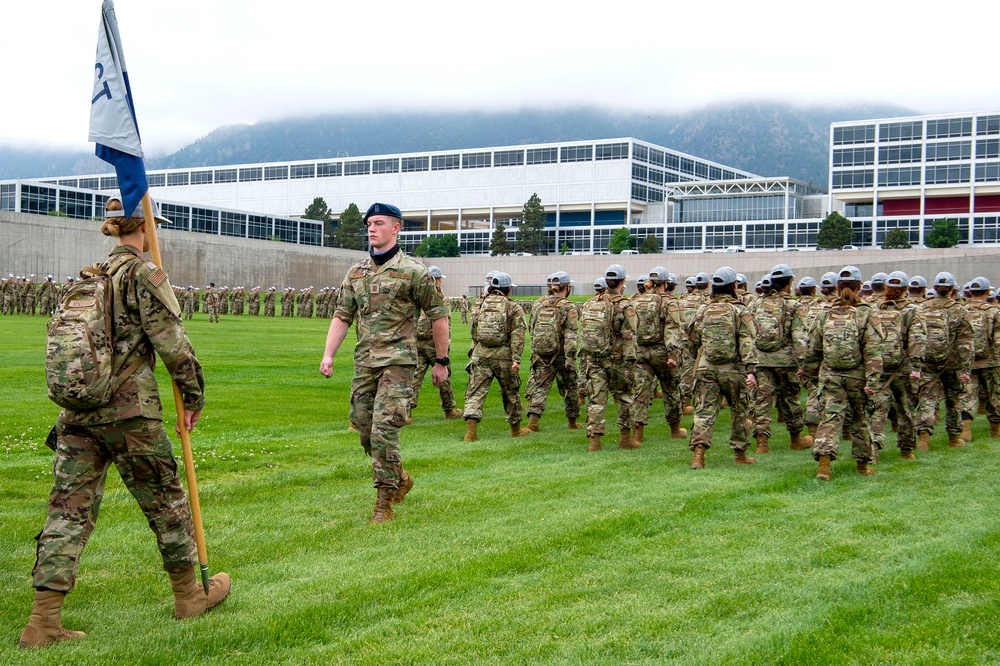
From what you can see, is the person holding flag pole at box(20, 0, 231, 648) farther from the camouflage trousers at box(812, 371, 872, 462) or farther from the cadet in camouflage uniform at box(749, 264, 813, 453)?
the cadet in camouflage uniform at box(749, 264, 813, 453)

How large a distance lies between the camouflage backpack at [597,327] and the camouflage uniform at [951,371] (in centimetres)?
428

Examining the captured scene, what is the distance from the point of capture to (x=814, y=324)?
10.9 meters

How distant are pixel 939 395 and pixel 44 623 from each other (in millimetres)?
11561

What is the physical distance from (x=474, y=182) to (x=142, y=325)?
4315 inches

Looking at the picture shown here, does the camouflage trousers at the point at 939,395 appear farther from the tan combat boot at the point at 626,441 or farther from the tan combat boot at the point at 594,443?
the tan combat boot at the point at 594,443

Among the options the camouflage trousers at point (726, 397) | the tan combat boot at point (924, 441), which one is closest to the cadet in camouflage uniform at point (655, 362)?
the camouflage trousers at point (726, 397)

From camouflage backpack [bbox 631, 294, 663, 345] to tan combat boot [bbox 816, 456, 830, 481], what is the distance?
12.9 ft

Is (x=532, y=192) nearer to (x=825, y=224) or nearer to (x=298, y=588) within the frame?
(x=825, y=224)

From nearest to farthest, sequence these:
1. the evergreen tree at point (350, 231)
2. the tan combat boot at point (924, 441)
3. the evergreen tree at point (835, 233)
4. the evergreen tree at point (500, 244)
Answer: the tan combat boot at point (924, 441) → the evergreen tree at point (835, 233) → the evergreen tree at point (500, 244) → the evergreen tree at point (350, 231)

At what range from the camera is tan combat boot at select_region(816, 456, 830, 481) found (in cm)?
996

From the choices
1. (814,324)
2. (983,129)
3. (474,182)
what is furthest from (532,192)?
(814,324)

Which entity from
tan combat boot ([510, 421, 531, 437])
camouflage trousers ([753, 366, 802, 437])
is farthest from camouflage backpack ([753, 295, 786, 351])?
tan combat boot ([510, 421, 531, 437])

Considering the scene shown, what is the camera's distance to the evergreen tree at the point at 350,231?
105 meters

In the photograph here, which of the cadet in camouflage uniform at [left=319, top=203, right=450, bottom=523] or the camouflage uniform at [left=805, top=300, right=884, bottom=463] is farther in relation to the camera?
the camouflage uniform at [left=805, top=300, right=884, bottom=463]
